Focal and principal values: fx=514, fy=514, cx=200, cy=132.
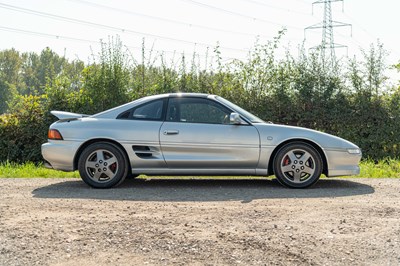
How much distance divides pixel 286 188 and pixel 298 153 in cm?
58

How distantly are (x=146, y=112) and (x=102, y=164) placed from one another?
111cm

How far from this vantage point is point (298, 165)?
8.09m

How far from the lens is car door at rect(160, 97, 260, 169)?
810 cm

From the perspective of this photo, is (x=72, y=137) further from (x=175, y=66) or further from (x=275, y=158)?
(x=175, y=66)

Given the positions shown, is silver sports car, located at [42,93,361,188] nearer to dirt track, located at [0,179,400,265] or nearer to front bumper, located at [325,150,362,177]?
front bumper, located at [325,150,362,177]

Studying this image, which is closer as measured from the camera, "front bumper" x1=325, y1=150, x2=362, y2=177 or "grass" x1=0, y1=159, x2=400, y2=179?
"front bumper" x1=325, y1=150, x2=362, y2=177

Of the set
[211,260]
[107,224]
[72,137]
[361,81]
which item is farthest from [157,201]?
[361,81]

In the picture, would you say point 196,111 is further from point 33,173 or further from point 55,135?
point 33,173

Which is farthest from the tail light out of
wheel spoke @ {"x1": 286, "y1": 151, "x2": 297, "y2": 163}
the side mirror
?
wheel spoke @ {"x1": 286, "y1": 151, "x2": 297, "y2": 163}

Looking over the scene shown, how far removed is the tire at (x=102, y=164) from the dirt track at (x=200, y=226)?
0.36m

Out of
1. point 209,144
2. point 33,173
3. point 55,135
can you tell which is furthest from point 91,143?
point 33,173

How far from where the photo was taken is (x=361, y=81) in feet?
45.3

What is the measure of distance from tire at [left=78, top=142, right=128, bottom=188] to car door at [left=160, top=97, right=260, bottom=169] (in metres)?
0.72

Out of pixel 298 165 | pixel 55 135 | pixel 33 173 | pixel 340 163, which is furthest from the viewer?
pixel 33 173
